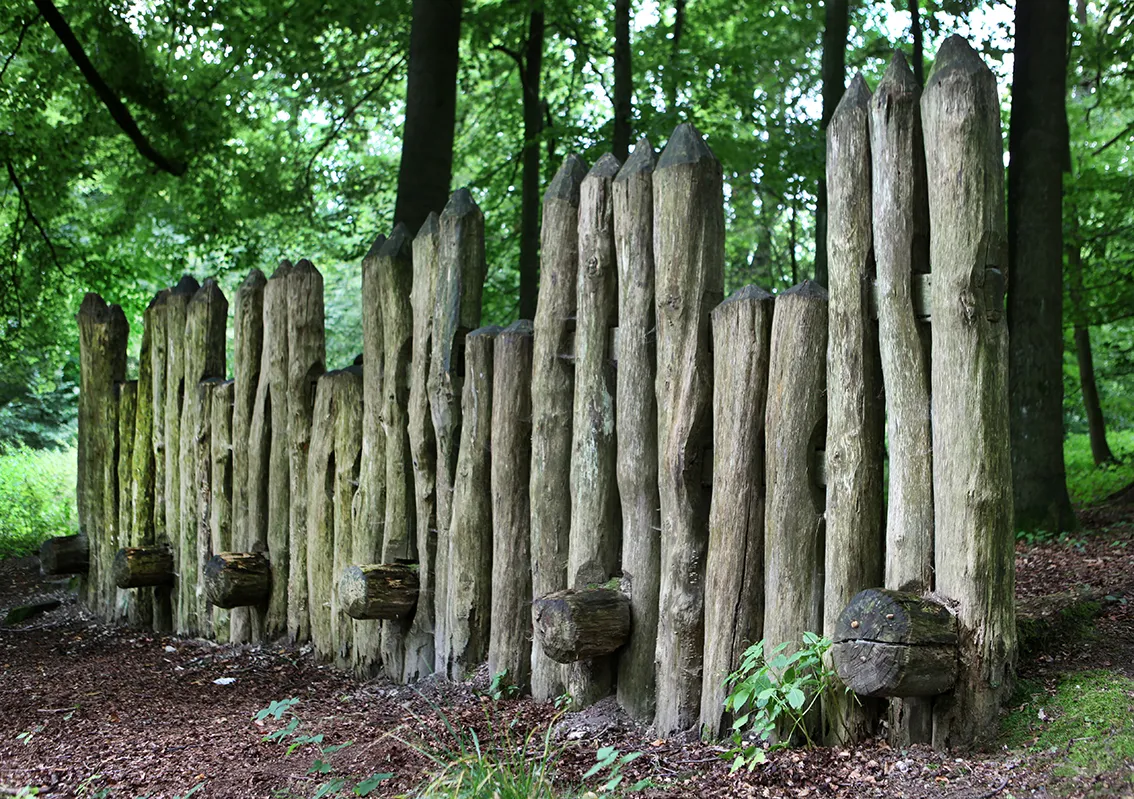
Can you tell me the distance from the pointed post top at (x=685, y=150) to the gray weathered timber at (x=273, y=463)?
8.99 feet

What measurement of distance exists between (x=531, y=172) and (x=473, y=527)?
7.71 meters

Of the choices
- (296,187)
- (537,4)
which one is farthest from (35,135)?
(537,4)

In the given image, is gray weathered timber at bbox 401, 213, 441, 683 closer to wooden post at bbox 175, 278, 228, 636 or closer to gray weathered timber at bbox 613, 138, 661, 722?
gray weathered timber at bbox 613, 138, 661, 722

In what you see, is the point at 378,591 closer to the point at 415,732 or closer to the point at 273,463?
the point at 415,732

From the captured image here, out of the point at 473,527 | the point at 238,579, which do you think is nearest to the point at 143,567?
the point at 238,579

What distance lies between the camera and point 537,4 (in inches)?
426

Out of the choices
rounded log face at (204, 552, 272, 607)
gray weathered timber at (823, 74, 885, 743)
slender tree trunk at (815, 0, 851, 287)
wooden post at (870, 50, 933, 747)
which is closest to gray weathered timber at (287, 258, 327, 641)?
rounded log face at (204, 552, 272, 607)

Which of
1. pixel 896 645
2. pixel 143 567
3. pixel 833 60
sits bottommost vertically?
pixel 143 567

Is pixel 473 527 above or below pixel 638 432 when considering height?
below

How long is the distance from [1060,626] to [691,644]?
1.55 m

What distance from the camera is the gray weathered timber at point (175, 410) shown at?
269 inches

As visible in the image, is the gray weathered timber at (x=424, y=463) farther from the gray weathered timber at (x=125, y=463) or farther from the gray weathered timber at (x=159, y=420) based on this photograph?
the gray weathered timber at (x=125, y=463)

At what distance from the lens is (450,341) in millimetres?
5062

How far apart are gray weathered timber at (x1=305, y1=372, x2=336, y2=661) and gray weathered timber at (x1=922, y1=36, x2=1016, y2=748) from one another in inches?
134
